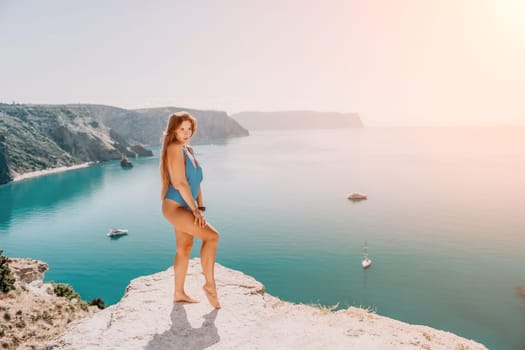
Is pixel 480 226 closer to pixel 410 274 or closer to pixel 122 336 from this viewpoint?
pixel 410 274

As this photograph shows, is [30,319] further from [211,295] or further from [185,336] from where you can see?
[185,336]

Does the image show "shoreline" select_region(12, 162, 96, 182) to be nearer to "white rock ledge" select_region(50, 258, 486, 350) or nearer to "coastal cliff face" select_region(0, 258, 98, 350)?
"coastal cliff face" select_region(0, 258, 98, 350)

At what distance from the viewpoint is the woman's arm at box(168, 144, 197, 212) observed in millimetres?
5719

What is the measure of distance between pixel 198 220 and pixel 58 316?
7.96 meters

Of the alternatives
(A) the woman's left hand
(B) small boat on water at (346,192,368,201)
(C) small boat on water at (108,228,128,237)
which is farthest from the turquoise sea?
(A) the woman's left hand

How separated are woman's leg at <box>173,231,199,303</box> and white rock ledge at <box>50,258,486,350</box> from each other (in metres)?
0.15

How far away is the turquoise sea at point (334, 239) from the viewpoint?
1382 inches

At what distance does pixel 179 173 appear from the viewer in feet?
18.7

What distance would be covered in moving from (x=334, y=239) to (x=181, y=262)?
45.1 metres

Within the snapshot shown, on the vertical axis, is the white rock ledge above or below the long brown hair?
below

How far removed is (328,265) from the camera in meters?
41.4

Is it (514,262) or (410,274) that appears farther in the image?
(514,262)

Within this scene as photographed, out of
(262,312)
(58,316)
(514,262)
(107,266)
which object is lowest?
(107,266)

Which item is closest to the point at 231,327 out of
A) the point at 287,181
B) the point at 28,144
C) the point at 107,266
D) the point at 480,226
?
the point at 107,266
